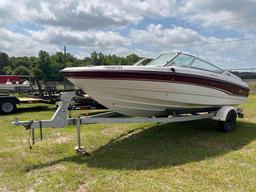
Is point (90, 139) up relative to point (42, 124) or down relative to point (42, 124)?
down

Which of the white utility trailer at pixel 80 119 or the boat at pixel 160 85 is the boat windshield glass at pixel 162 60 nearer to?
the boat at pixel 160 85

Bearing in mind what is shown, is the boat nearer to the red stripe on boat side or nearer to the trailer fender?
the red stripe on boat side

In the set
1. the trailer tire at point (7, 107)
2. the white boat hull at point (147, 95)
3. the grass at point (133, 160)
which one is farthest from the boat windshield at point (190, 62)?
the trailer tire at point (7, 107)

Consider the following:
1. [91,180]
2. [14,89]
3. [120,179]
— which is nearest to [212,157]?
[120,179]

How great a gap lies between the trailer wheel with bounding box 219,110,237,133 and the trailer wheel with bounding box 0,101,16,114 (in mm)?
7739

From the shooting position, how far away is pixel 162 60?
6.29 meters

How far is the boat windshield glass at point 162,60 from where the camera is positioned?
6.09 m

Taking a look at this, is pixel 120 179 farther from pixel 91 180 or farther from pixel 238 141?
pixel 238 141

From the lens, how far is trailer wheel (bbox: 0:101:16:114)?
1071 cm

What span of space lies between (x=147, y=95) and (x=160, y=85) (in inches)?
12.7

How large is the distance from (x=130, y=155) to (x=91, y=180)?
1.23 metres

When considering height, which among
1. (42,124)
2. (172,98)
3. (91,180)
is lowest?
(91,180)

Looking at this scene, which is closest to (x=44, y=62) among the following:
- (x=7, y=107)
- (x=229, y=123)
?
(x=7, y=107)

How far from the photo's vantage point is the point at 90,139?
631 cm
